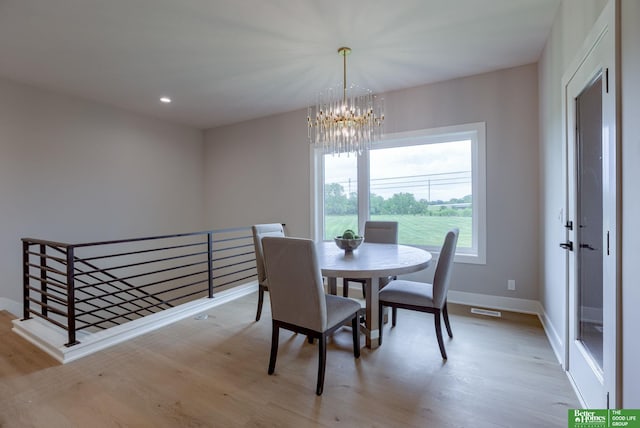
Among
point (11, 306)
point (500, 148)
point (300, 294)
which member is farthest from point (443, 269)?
point (11, 306)

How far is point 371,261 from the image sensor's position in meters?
2.28

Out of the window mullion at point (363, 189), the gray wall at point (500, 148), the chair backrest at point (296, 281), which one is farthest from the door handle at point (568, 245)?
the window mullion at point (363, 189)

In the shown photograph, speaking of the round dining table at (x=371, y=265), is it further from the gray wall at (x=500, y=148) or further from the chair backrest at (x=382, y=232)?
the gray wall at (x=500, y=148)

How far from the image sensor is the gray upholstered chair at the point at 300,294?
72.6 inches

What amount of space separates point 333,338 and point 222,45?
286cm

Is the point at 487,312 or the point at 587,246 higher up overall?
the point at 587,246

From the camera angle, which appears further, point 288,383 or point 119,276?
point 119,276

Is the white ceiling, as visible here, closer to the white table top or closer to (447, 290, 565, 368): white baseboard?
the white table top

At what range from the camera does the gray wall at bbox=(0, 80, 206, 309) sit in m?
3.40

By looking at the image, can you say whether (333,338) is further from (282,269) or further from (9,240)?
(9,240)

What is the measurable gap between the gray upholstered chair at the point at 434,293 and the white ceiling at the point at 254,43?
1734mm

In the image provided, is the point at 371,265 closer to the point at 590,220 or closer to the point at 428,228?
the point at 590,220

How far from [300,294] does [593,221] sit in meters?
1.78

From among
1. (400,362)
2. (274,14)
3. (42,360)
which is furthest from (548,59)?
(42,360)
